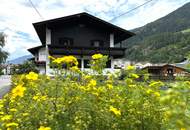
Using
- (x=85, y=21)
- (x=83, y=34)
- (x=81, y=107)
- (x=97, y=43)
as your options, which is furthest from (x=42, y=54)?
(x=81, y=107)

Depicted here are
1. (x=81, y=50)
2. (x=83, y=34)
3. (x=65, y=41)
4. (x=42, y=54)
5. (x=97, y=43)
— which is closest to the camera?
(x=81, y=50)

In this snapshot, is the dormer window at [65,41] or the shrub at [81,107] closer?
the shrub at [81,107]

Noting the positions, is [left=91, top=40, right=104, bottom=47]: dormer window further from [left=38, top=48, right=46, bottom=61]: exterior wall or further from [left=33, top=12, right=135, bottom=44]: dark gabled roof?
[left=38, top=48, right=46, bottom=61]: exterior wall

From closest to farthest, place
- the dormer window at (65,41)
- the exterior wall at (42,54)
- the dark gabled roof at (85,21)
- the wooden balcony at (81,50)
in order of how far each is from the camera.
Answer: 1. the wooden balcony at (81,50)
2. the dark gabled roof at (85,21)
3. the dormer window at (65,41)
4. the exterior wall at (42,54)

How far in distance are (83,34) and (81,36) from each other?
301mm

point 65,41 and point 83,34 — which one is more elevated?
point 83,34

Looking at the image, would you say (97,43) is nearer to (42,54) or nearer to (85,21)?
(85,21)

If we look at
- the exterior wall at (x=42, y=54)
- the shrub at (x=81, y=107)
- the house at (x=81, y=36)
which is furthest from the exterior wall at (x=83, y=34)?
the shrub at (x=81, y=107)

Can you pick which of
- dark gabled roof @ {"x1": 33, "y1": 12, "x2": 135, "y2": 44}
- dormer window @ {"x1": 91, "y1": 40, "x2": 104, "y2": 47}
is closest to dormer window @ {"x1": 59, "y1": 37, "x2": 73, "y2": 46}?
dark gabled roof @ {"x1": 33, "y1": 12, "x2": 135, "y2": 44}

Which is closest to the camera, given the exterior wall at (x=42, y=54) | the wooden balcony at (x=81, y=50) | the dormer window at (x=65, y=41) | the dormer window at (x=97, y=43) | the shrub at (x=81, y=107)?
the shrub at (x=81, y=107)

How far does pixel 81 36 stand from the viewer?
40000 mm

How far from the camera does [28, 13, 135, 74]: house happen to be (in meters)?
37.4

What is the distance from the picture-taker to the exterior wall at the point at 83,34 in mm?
39188

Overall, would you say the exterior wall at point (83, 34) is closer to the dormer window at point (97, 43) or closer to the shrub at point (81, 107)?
the dormer window at point (97, 43)
